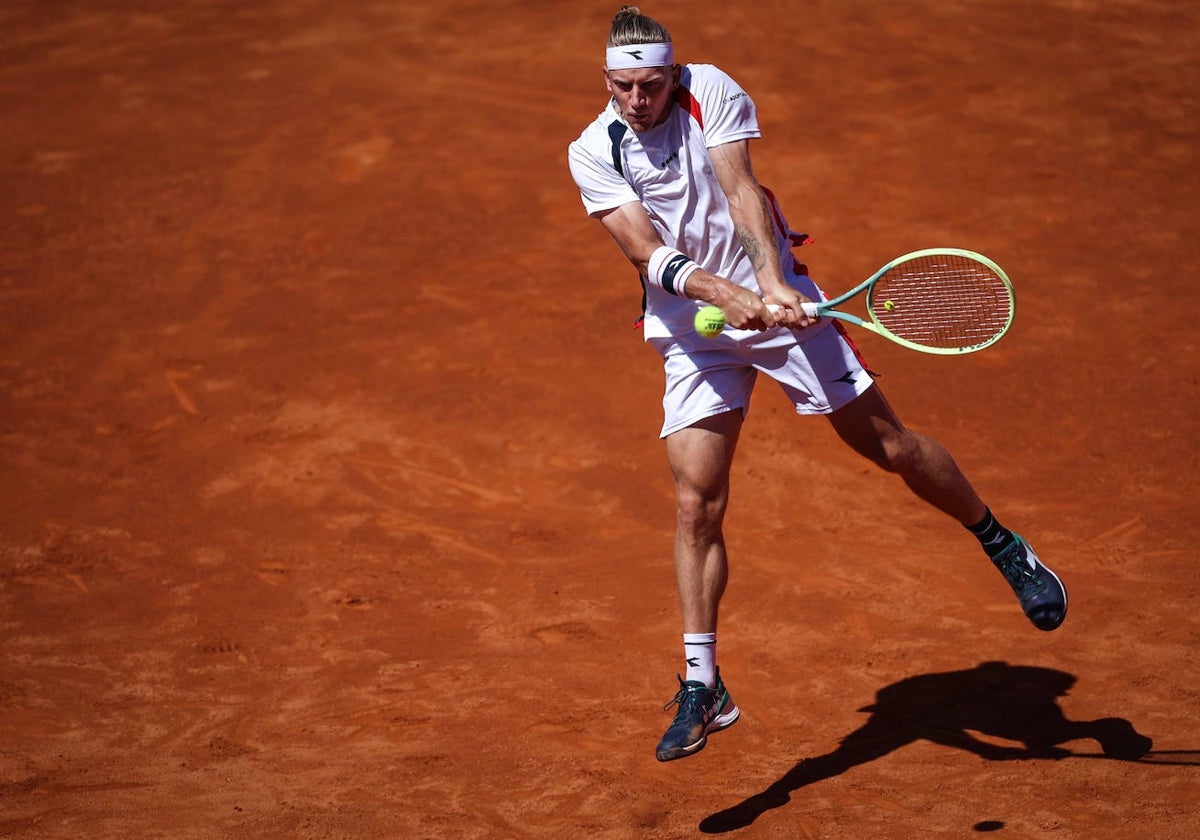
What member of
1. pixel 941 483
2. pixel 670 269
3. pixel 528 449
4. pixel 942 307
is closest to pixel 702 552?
pixel 941 483

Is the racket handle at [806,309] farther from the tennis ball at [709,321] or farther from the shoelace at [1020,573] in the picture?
the shoelace at [1020,573]

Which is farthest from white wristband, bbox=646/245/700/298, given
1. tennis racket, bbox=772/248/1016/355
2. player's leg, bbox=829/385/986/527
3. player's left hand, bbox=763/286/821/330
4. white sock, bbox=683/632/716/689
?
white sock, bbox=683/632/716/689

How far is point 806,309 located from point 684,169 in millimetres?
645

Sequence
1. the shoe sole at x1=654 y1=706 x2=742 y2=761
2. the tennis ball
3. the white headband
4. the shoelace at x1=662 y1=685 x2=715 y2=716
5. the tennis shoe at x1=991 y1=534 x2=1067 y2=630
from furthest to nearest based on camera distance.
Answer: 1. the tennis shoe at x1=991 y1=534 x2=1067 y2=630
2. the shoelace at x1=662 y1=685 x2=715 y2=716
3. the shoe sole at x1=654 y1=706 x2=742 y2=761
4. the white headband
5. the tennis ball

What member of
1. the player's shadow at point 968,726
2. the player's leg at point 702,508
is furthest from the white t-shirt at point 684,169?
the player's shadow at point 968,726

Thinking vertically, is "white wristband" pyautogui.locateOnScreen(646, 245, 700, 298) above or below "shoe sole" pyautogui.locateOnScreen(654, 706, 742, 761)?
above

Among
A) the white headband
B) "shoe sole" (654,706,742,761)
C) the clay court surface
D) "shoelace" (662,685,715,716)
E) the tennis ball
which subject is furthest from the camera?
the clay court surface

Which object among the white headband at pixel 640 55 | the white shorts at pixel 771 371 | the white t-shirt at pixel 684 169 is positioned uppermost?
the white headband at pixel 640 55

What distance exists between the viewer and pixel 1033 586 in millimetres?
4875

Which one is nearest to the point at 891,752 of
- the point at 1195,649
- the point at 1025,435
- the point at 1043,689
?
the point at 1043,689

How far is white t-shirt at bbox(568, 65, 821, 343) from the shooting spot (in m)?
4.54

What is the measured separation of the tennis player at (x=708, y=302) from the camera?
4.43 metres

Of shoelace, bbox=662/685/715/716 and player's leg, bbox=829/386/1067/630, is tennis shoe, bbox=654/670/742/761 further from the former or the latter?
player's leg, bbox=829/386/1067/630

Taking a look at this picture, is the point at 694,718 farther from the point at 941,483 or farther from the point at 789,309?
the point at 789,309
